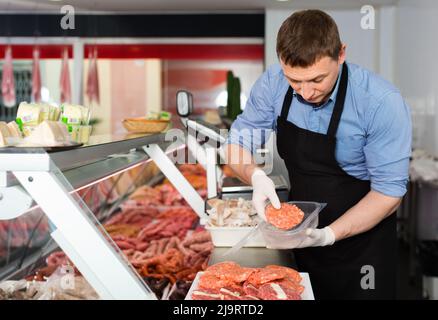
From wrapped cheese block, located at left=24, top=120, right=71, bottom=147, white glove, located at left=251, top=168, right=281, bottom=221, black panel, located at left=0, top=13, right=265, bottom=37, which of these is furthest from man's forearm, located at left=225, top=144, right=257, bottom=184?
black panel, located at left=0, top=13, right=265, bottom=37

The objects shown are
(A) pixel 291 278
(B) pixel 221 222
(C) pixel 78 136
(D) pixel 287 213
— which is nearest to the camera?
(A) pixel 291 278

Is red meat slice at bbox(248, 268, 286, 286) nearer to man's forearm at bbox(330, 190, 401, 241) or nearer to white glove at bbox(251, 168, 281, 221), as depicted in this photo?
white glove at bbox(251, 168, 281, 221)

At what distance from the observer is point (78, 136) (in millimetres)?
1989

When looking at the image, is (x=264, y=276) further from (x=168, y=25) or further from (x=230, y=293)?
A: (x=168, y=25)

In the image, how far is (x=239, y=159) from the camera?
7.29 feet

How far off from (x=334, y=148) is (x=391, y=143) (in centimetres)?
22

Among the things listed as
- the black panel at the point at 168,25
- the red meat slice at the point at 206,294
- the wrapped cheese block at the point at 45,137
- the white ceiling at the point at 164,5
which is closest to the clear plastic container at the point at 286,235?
the red meat slice at the point at 206,294

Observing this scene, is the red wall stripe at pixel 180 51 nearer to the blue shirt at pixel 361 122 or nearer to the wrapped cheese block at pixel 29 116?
the blue shirt at pixel 361 122

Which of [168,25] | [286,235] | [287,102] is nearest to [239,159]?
[287,102]

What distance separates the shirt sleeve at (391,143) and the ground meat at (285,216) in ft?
1.16

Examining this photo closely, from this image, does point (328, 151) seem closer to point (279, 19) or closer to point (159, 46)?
point (279, 19)

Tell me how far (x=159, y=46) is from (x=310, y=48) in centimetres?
585
